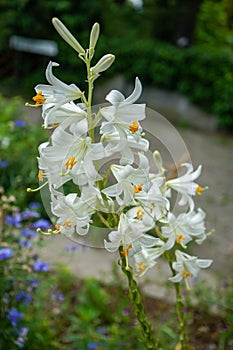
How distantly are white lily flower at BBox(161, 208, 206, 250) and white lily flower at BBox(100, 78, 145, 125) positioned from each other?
1.12ft

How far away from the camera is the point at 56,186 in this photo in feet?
3.20

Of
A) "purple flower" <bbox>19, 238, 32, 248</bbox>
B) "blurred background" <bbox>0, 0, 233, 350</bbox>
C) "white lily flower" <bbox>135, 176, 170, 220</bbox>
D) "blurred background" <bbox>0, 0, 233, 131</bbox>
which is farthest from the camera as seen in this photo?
"blurred background" <bbox>0, 0, 233, 131</bbox>

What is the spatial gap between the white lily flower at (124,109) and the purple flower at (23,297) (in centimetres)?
124

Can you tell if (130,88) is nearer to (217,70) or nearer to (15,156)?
(217,70)

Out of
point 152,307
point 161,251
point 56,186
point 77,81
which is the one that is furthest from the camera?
point 77,81

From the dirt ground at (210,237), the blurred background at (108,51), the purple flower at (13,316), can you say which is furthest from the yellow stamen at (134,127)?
the blurred background at (108,51)

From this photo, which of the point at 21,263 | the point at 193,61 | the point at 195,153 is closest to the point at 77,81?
the point at 193,61

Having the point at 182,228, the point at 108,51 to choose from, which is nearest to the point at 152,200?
the point at 182,228

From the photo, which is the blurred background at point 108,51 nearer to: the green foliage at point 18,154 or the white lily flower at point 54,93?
the green foliage at point 18,154

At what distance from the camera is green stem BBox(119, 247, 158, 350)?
107cm

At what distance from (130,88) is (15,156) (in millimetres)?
5689

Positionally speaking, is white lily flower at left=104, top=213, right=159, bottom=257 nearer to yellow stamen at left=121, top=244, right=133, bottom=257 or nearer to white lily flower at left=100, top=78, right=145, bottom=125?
yellow stamen at left=121, top=244, right=133, bottom=257

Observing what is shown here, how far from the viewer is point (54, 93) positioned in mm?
926

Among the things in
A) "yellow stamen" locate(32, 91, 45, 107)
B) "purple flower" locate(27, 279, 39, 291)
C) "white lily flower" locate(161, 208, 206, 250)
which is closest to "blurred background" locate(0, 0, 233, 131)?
"purple flower" locate(27, 279, 39, 291)
